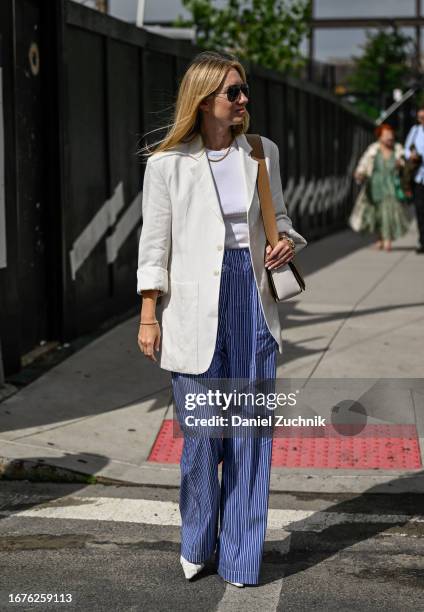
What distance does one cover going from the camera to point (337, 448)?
702 cm

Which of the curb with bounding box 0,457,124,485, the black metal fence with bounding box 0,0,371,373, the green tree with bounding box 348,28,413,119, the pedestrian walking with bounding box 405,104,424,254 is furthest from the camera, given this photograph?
the green tree with bounding box 348,28,413,119

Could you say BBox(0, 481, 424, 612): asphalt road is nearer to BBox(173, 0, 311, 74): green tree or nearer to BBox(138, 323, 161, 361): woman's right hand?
BBox(138, 323, 161, 361): woman's right hand

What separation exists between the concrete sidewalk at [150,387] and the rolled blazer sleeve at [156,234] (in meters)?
1.97

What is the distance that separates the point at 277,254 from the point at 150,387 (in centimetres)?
361

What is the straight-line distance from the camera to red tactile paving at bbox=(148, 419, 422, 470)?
6.76 meters

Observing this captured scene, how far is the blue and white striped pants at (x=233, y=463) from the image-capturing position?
15.8ft

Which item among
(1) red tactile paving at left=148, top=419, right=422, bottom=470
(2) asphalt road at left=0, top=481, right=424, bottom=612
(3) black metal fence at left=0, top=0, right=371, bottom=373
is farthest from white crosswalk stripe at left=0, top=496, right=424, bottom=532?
(3) black metal fence at left=0, top=0, right=371, bottom=373

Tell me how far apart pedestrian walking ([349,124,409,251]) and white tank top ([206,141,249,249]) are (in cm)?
1286

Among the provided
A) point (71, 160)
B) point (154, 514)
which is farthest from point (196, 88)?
point (71, 160)

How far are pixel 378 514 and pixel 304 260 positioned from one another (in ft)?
36.1

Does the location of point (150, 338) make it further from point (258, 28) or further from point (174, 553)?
point (258, 28)

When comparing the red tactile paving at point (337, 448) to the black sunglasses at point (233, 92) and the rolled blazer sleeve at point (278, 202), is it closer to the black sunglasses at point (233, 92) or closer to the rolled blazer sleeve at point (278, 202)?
the rolled blazer sleeve at point (278, 202)

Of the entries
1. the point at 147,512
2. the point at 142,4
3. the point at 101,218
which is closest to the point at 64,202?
the point at 101,218

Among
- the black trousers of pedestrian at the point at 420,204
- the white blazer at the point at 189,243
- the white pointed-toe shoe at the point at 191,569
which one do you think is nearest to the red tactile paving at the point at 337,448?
the white pointed-toe shoe at the point at 191,569
